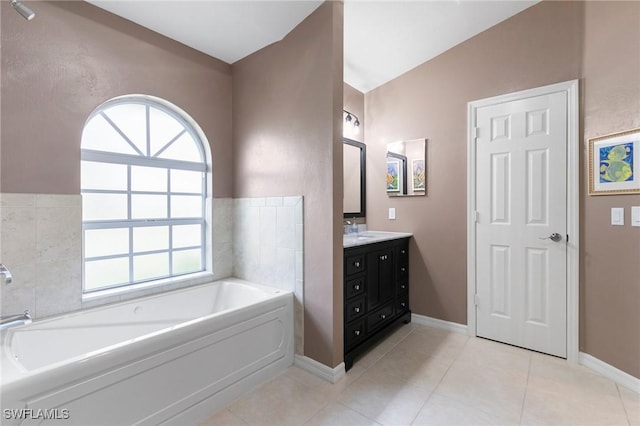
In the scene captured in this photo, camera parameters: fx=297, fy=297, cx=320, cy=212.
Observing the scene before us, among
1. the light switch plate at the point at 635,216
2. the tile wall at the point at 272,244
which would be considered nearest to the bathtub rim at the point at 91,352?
the tile wall at the point at 272,244

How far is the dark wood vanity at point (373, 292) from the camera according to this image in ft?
7.48

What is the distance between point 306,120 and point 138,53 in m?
1.37

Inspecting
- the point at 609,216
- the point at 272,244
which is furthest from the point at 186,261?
the point at 609,216

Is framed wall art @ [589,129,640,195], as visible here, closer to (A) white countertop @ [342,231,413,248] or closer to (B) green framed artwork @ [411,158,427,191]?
(B) green framed artwork @ [411,158,427,191]

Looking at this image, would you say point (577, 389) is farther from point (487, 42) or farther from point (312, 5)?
point (312, 5)

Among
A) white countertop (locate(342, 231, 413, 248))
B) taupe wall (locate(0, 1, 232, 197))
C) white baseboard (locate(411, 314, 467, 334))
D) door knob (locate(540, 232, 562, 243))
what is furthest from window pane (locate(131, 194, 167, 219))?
door knob (locate(540, 232, 562, 243))

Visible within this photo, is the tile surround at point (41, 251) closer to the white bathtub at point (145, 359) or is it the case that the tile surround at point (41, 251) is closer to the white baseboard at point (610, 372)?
the white bathtub at point (145, 359)

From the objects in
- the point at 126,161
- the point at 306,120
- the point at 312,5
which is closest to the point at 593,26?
the point at 312,5

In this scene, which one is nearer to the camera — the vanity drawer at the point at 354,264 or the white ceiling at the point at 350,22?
the white ceiling at the point at 350,22

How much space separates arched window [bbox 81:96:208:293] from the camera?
2.16 metres

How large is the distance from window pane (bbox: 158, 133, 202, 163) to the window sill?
1.05 meters

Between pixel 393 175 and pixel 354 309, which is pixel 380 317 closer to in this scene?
pixel 354 309

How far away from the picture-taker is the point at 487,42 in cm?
270

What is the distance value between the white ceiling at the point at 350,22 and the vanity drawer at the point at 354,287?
2.05m
